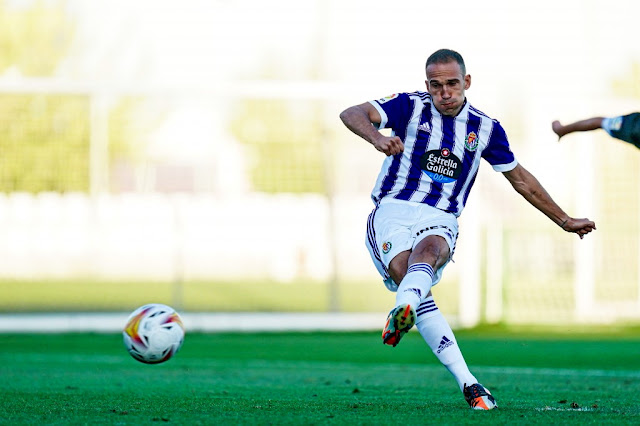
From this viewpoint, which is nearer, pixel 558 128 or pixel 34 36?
Result: pixel 558 128

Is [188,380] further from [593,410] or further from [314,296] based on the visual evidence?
[314,296]

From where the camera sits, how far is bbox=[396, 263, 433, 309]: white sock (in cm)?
580

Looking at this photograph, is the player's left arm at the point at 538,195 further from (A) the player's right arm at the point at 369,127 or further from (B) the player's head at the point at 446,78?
(A) the player's right arm at the point at 369,127

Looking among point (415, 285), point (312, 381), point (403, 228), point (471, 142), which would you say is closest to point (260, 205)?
point (312, 381)

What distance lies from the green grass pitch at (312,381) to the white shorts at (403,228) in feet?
2.86

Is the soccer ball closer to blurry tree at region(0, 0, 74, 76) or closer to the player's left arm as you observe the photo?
the player's left arm

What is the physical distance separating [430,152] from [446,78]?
0.45 m

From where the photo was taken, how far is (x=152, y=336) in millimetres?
7148

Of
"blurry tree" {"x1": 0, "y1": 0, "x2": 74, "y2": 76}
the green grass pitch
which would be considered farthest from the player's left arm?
"blurry tree" {"x1": 0, "y1": 0, "x2": 74, "y2": 76}

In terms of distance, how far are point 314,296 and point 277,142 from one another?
253 centimetres

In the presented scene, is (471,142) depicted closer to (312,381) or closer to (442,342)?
(442,342)

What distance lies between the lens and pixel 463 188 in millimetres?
6699

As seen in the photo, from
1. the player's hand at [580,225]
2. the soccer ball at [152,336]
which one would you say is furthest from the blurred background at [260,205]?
the player's hand at [580,225]

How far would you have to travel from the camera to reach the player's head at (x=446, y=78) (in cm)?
643
